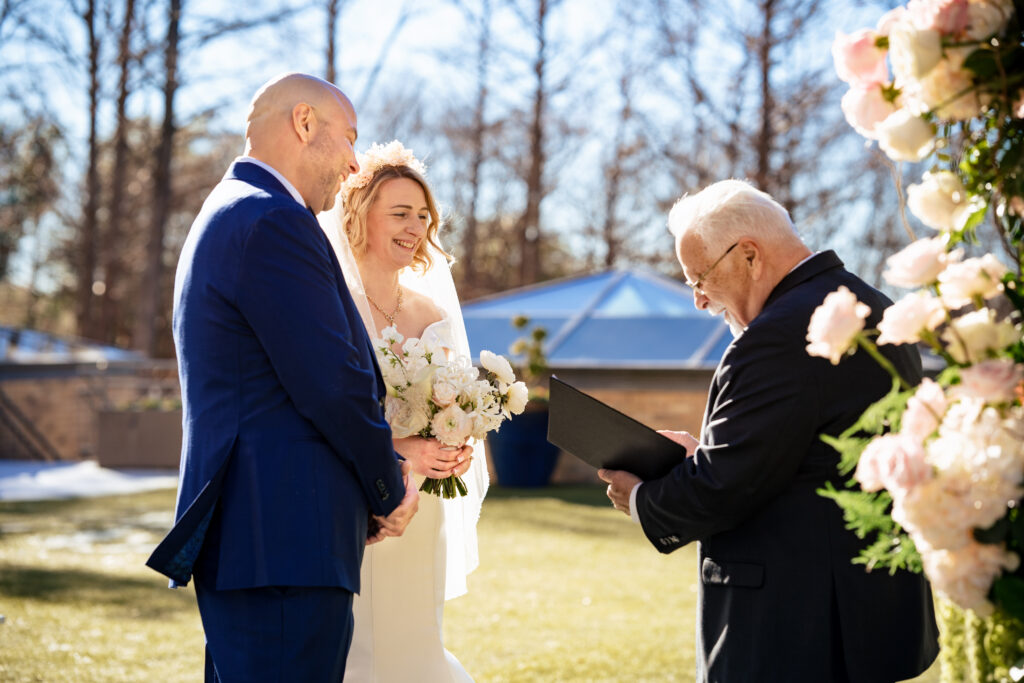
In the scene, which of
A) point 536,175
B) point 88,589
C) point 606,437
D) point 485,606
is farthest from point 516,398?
point 536,175

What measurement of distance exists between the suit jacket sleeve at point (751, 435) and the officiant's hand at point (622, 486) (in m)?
0.27

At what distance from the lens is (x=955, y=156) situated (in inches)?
75.4

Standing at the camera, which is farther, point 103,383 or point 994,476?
point 103,383

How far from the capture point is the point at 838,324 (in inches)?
66.9

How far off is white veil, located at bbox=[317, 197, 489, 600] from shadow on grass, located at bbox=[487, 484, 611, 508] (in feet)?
25.2

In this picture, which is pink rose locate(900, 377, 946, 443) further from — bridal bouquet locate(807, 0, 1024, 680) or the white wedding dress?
the white wedding dress

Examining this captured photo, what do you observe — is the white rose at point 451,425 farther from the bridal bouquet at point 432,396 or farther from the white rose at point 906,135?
the white rose at point 906,135

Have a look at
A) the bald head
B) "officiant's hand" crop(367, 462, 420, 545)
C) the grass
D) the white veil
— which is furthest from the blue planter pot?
the bald head

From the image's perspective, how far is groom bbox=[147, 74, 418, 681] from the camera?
2648mm

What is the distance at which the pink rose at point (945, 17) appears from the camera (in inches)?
68.7

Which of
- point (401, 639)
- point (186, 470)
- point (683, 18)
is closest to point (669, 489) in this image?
point (186, 470)

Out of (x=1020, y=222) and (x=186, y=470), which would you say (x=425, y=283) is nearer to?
(x=186, y=470)

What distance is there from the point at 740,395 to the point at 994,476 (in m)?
1.29

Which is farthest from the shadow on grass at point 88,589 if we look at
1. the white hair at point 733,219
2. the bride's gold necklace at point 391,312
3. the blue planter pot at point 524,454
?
the blue planter pot at point 524,454
